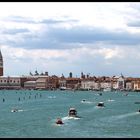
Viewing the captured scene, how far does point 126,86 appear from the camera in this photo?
182000 millimetres

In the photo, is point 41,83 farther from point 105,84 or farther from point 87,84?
point 105,84

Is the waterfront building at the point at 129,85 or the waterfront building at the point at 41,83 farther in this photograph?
the waterfront building at the point at 41,83

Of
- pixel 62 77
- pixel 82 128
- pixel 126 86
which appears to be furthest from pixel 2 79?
pixel 82 128

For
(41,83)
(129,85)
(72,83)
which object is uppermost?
(41,83)

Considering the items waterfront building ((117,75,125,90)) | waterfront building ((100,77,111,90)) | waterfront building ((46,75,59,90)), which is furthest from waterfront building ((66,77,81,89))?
waterfront building ((117,75,125,90))

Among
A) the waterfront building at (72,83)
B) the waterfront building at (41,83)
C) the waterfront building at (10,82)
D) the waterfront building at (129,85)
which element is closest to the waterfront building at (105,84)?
the waterfront building at (129,85)

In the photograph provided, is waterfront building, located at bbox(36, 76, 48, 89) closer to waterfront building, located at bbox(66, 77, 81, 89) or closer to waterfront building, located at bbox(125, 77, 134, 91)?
waterfront building, located at bbox(66, 77, 81, 89)

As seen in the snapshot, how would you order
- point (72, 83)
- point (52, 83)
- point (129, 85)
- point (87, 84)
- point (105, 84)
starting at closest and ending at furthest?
point (129, 85), point (105, 84), point (87, 84), point (52, 83), point (72, 83)

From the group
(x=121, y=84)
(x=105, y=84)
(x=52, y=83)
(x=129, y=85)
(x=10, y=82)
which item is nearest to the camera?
A: (x=129, y=85)

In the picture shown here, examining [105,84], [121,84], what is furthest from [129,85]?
→ [105,84]

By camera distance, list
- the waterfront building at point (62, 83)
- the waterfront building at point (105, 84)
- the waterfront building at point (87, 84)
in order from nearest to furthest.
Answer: the waterfront building at point (105, 84) < the waterfront building at point (87, 84) < the waterfront building at point (62, 83)

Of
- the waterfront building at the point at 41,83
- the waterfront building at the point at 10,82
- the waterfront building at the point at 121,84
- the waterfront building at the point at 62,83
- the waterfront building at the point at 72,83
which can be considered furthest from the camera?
the waterfront building at the point at 72,83

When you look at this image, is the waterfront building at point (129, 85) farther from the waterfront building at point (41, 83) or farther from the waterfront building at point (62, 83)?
the waterfront building at point (41, 83)

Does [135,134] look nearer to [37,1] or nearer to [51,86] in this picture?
[37,1]
